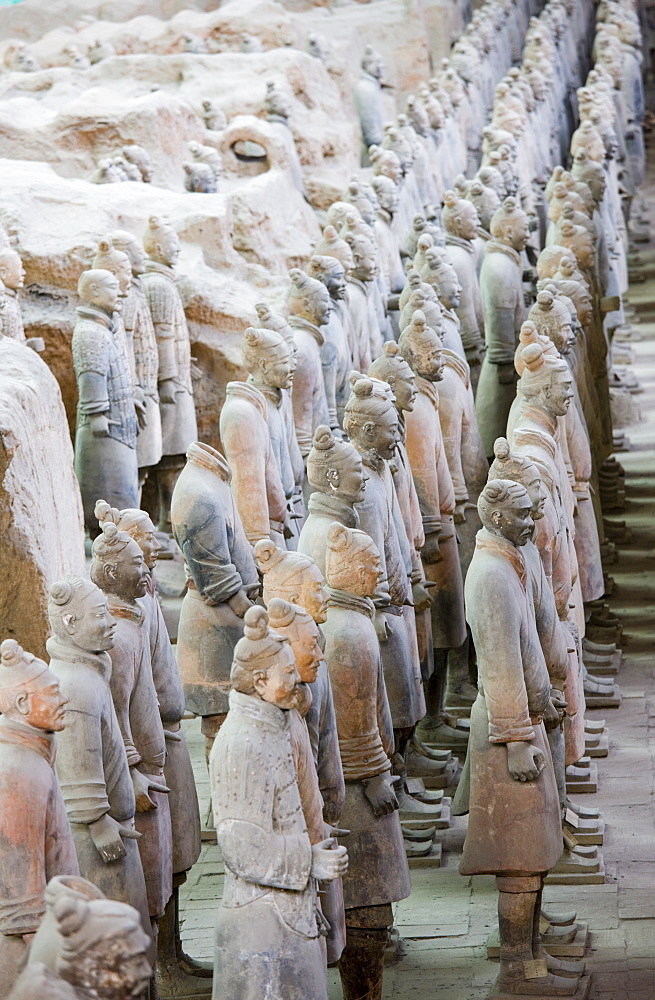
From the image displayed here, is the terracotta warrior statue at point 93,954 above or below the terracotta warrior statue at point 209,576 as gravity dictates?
above

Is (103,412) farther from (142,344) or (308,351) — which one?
(308,351)

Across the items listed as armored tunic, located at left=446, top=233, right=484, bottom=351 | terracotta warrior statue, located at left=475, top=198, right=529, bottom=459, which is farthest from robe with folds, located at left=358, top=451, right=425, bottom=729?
armored tunic, located at left=446, top=233, right=484, bottom=351

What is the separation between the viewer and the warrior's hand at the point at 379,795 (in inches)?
196

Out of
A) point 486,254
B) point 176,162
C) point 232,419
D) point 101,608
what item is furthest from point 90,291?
point 176,162

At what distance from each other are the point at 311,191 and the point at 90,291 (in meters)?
5.90

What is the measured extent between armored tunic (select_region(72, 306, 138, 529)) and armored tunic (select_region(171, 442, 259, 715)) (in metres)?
1.79

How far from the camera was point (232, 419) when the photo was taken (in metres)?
6.64

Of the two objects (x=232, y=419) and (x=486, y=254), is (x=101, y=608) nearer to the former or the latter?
(x=232, y=419)

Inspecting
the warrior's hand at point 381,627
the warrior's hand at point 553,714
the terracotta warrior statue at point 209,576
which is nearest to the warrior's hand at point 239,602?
the terracotta warrior statue at point 209,576

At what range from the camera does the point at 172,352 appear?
8781mm

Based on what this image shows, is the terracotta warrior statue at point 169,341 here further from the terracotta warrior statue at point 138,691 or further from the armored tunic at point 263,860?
the armored tunic at point 263,860

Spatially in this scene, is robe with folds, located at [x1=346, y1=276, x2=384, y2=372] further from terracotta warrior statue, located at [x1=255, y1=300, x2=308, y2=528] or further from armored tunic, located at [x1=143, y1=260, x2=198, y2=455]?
terracotta warrior statue, located at [x1=255, y1=300, x2=308, y2=528]

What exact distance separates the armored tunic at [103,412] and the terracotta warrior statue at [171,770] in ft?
8.32

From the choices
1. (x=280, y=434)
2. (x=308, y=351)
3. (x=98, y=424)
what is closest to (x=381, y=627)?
(x=280, y=434)
